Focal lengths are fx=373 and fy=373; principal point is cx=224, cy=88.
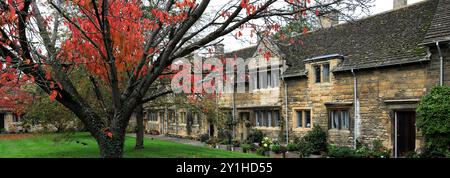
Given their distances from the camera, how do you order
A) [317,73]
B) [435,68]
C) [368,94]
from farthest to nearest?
1. [317,73]
2. [368,94]
3. [435,68]

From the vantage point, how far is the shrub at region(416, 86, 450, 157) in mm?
14523

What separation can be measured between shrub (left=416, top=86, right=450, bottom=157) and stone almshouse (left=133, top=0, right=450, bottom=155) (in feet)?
3.34

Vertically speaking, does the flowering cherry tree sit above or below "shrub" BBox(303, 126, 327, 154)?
above

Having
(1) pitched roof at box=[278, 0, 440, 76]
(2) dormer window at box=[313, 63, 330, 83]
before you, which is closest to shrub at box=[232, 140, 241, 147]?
(1) pitched roof at box=[278, 0, 440, 76]

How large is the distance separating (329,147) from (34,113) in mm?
14502

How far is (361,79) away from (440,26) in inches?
172

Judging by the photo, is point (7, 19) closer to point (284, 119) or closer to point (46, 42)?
point (46, 42)

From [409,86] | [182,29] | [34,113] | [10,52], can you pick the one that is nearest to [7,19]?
[10,52]

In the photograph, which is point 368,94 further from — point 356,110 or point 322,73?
point 322,73

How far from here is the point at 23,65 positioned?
6.50 meters

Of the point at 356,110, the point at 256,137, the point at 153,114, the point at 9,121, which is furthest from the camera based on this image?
the point at 153,114

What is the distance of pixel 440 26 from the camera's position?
640 inches

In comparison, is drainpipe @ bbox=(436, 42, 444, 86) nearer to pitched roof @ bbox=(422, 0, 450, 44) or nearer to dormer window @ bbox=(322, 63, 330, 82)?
pitched roof @ bbox=(422, 0, 450, 44)

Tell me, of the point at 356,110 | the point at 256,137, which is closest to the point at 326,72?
the point at 356,110
